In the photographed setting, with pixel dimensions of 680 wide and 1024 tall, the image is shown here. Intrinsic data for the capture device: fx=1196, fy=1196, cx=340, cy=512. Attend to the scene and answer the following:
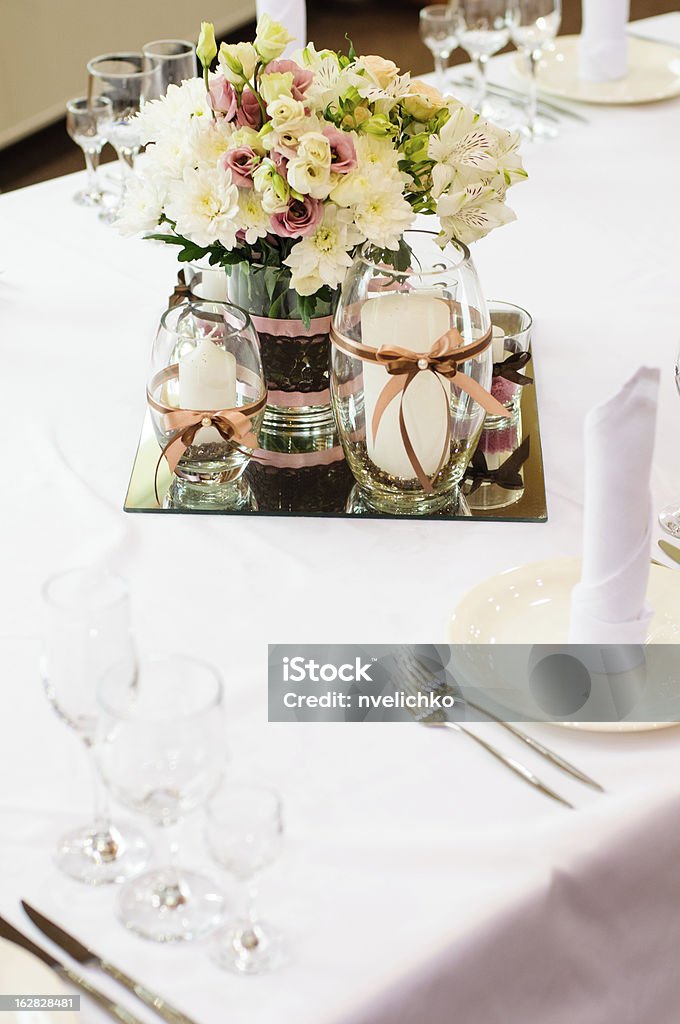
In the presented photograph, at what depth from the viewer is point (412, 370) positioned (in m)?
1.17

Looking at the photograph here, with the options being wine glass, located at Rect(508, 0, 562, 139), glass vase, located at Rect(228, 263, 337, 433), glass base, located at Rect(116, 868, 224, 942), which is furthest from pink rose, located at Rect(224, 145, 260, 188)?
wine glass, located at Rect(508, 0, 562, 139)

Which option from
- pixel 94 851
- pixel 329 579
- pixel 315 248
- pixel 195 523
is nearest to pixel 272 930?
pixel 94 851

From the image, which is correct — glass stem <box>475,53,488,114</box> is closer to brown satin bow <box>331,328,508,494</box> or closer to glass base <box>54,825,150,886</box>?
brown satin bow <box>331,328,508,494</box>

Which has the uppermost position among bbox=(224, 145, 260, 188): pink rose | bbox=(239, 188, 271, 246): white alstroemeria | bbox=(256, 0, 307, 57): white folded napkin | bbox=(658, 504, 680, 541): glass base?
bbox=(224, 145, 260, 188): pink rose

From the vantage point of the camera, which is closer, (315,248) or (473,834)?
(473,834)

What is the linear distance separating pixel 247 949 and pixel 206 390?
2.04ft

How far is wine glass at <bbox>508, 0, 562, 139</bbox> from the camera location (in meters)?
2.21

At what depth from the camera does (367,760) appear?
0.96 metres

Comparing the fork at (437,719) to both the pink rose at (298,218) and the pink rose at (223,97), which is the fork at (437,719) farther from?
the pink rose at (223,97)

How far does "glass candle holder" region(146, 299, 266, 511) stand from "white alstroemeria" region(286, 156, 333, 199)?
0.15 metres

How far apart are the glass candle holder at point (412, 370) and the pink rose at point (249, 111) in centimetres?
17

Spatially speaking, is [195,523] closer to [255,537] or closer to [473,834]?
[255,537]

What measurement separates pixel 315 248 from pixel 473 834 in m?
0.59

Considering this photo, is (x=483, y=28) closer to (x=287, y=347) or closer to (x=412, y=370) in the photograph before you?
(x=287, y=347)
